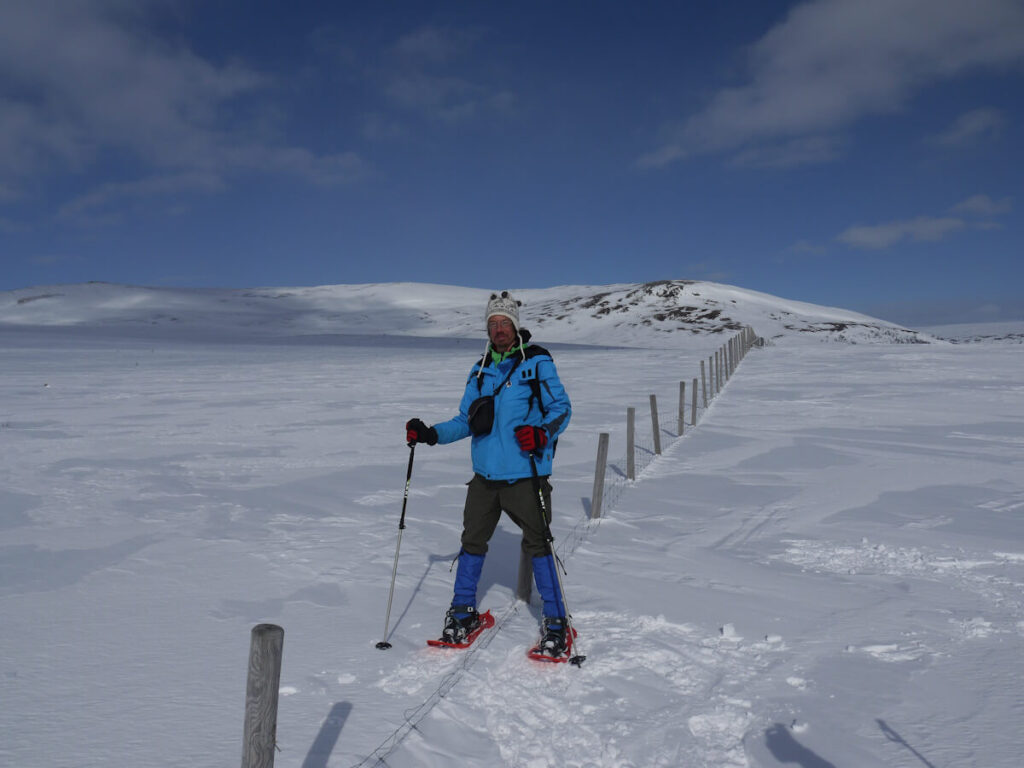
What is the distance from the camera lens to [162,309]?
293 ft

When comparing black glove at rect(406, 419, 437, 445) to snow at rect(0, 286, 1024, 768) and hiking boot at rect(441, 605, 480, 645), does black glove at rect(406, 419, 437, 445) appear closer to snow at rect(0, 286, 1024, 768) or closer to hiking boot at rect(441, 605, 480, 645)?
hiking boot at rect(441, 605, 480, 645)

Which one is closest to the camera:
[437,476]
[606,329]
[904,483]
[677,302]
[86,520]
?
[86,520]

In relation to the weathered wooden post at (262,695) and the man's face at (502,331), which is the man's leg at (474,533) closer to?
the man's face at (502,331)

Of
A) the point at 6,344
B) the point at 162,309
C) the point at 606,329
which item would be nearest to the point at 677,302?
the point at 606,329

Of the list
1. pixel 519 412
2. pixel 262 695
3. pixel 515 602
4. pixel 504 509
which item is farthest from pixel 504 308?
pixel 262 695

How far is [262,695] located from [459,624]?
1844mm

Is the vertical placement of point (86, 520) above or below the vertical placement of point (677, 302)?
below

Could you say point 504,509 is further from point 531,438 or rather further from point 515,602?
point 515,602

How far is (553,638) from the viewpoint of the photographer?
403 centimetres

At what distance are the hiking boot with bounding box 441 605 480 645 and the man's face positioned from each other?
1592mm

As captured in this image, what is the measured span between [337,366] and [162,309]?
240ft

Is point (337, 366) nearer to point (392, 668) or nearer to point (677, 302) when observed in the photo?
point (392, 668)

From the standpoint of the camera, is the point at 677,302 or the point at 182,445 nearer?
the point at 182,445

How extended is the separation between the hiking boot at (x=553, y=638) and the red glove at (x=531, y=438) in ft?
→ 3.47
